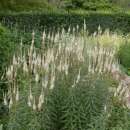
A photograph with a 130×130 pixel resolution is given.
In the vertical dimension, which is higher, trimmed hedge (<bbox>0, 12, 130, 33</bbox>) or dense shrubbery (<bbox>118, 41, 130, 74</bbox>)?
dense shrubbery (<bbox>118, 41, 130, 74</bbox>)

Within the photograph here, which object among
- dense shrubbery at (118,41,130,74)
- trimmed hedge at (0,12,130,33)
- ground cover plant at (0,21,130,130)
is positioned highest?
ground cover plant at (0,21,130,130)

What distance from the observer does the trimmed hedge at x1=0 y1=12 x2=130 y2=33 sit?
1823 centimetres

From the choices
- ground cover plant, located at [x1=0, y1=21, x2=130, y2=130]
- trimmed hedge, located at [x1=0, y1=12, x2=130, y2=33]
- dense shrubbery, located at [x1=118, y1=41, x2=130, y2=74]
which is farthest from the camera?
trimmed hedge, located at [x1=0, y1=12, x2=130, y2=33]

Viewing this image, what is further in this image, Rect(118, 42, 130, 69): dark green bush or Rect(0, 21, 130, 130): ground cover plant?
Rect(118, 42, 130, 69): dark green bush

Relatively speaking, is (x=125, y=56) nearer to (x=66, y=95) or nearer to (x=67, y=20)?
(x=66, y=95)

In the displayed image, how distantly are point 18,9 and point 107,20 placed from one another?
3.59m

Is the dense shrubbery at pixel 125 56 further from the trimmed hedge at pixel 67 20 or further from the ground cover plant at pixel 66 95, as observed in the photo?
the ground cover plant at pixel 66 95

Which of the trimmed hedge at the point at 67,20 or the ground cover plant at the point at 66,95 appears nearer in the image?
the ground cover plant at the point at 66,95

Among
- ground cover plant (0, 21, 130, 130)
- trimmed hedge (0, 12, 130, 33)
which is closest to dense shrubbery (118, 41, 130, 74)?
trimmed hedge (0, 12, 130, 33)

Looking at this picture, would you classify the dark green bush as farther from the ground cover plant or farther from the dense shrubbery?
the ground cover plant

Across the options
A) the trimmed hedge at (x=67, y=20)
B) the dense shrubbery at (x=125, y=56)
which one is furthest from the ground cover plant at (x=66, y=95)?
the trimmed hedge at (x=67, y=20)

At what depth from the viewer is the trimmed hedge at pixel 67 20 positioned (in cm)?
1823

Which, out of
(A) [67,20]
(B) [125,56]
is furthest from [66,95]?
(A) [67,20]

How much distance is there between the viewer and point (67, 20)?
19.2 meters
